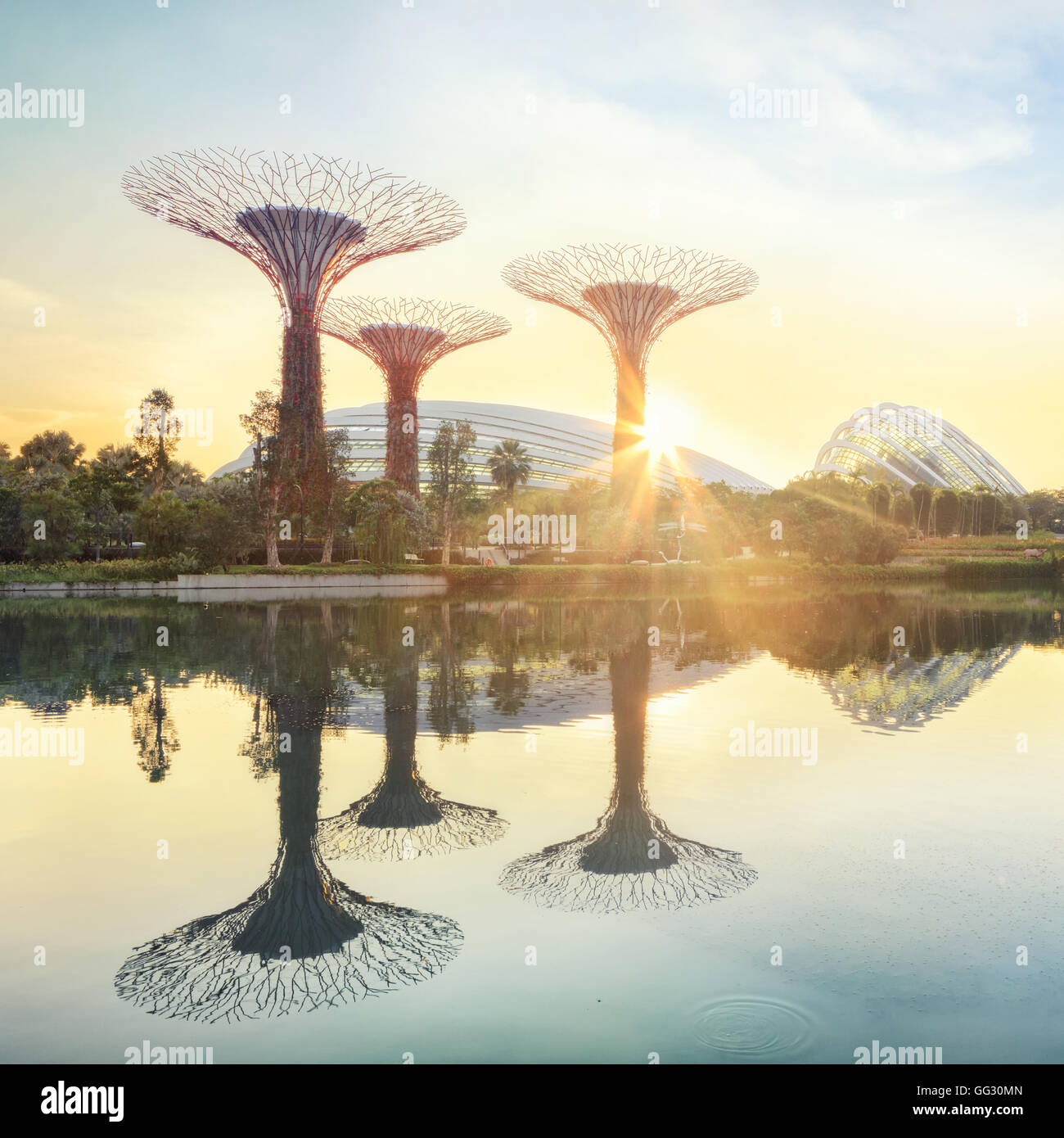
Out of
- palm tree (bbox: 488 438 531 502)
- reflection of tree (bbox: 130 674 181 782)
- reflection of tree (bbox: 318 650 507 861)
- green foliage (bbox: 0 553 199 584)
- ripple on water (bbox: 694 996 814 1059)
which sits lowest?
ripple on water (bbox: 694 996 814 1059)

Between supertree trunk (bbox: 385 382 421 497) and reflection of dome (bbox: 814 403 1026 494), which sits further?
reflection of dome (bbox: 814 403 1026 494)

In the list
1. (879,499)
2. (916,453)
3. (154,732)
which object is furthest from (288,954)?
(916,453)

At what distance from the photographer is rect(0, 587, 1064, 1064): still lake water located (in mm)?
4852

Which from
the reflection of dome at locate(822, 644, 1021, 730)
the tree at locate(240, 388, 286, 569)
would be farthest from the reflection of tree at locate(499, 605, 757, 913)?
the tree at locate(240, 388, 286, 569)

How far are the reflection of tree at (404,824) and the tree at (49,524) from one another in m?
42.0

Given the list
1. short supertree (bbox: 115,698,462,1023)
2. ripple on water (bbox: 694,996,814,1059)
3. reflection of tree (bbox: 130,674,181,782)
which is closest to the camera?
ripple on water (bbox: 694,996,814,1059)

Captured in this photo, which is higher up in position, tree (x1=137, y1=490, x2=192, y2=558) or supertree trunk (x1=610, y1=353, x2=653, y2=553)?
supertree trunk (x1=610, y1=353, x2=653, y2=553)

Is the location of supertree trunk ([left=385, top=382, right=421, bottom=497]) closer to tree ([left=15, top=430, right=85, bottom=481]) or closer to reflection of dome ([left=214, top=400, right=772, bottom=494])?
reflection of dome ([left=214, top=400, right=772, bottom=494])

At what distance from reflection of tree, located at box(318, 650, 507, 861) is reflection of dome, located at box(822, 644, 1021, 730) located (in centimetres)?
613

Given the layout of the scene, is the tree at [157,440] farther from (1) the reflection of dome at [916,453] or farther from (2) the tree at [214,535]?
(1) the reflection of dome at [916,453]

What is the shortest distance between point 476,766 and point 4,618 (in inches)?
931

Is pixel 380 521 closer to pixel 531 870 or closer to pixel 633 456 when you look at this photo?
pixel 633 456
